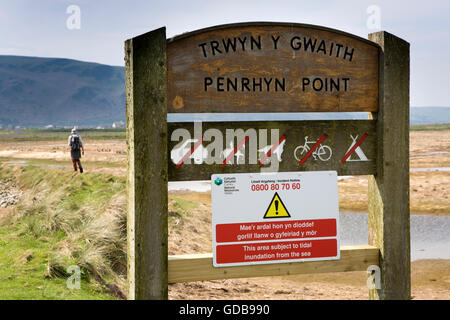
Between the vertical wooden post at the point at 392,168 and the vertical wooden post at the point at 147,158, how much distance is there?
1.94 metres

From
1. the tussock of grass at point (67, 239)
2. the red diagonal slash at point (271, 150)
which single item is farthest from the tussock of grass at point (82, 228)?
the red diagonal slash at point (271, 150)

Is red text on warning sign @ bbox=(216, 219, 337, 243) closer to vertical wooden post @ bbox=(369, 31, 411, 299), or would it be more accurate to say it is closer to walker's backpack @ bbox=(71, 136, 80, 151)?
vertical wooden post @ bbox=(369, 31, 411, 299)

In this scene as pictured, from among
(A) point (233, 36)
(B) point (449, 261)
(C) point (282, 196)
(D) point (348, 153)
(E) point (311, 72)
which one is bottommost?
(B) point (449, 261)

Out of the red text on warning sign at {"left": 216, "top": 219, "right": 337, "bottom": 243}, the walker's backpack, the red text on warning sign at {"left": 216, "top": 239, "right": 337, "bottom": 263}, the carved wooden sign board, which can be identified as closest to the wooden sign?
the carved wooden sign board

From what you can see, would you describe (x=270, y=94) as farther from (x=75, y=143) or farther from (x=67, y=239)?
(x=75, y=143)

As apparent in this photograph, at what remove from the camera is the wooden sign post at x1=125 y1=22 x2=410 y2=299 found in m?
3.95

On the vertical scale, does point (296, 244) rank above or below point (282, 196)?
below

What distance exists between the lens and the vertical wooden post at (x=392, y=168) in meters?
4.44

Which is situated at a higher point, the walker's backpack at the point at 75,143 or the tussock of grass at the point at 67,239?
the walker's backpack at the point at 75,143

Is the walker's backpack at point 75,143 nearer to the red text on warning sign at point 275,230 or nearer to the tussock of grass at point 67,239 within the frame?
the tussock of grass at point 67,239

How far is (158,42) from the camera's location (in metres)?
3.93

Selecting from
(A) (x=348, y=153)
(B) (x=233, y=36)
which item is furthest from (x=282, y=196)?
(B) (x=233, y=36)
